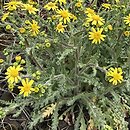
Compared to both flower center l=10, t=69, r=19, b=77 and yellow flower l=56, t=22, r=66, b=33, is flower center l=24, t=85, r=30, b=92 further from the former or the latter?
yellow flower l=56, t=22, r=66, b=33

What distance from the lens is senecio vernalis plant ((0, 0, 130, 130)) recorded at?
217cm

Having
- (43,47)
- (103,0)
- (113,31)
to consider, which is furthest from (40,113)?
(103,0)

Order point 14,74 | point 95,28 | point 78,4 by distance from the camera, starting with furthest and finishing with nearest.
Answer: point 78,4 < point 95,28 < point 14,74

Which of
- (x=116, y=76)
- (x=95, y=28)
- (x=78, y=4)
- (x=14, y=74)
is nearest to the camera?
(x=14, y=74)

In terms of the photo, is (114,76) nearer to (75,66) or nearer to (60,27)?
(75,66)

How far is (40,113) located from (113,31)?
2.67 feet

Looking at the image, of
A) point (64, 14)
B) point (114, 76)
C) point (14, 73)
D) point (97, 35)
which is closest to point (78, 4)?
point (64, 14)

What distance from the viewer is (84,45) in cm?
240

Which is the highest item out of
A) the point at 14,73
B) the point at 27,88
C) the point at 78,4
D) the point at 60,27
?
the point at 78,4

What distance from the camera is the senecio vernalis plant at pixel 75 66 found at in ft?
7.12

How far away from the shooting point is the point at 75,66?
2.29m

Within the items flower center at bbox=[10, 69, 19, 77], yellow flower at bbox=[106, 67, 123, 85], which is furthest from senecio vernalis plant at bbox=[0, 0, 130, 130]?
flower center at bbox=[10, 69, 19, 77]

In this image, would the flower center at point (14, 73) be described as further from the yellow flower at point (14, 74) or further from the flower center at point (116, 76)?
the flower center at point (116, 76)

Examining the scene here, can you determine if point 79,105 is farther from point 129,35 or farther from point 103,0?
point 103,0
